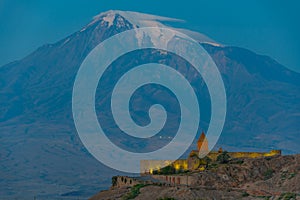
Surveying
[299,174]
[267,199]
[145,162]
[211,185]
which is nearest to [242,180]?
[211,185]

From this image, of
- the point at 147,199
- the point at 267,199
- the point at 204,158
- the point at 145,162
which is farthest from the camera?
the point at 145,162

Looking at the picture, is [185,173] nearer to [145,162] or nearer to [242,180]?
[242,180]

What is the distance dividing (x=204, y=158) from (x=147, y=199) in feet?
83.8

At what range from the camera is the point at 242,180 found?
9012cm

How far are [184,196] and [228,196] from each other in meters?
4.22

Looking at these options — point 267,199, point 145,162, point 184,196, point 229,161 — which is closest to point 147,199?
point 184,196

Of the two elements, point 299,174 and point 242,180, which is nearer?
point 299,174

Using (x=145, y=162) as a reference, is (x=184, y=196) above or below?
below

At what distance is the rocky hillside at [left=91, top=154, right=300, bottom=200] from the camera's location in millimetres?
78875

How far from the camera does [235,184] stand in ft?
291

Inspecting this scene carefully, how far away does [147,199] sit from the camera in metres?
81.9

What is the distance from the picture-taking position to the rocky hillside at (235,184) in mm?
78875

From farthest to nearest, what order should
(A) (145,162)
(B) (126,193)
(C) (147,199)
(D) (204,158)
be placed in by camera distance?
1. (A) (145,162)
2. (D) (204,158)
3. (B) (126,193)
4. (C) (147,199)

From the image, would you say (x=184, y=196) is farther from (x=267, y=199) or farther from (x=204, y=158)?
(x=204, y=158)
